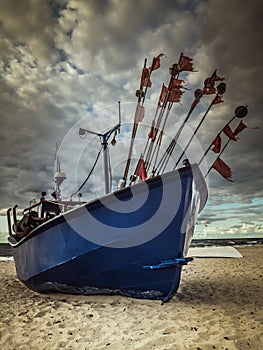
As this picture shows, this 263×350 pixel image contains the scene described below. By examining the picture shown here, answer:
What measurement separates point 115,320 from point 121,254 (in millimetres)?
1085

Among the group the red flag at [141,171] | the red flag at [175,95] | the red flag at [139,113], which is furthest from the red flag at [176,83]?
the red flag at [141,171]

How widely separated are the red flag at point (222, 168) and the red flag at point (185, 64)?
213 centimetres

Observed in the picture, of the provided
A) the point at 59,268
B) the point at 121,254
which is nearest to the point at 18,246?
the point at 59,268

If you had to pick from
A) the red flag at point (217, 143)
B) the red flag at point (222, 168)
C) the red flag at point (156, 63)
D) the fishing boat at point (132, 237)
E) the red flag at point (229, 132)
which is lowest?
the fishing boat at point (132, 237)

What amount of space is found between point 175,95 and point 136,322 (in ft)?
15.6

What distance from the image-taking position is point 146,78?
7340 mm

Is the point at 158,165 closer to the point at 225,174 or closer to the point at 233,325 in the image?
the point at 225,174

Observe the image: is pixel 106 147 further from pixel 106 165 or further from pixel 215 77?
pixel 215 77

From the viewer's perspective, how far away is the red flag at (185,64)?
6062 mm

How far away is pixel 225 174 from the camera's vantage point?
534cm

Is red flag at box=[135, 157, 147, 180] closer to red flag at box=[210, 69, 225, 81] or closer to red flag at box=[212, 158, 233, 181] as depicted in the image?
red flag at box=[212, 158, 233, 181]

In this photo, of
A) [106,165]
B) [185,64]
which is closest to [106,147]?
[106,165]

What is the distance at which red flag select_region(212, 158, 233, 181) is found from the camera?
5.34m

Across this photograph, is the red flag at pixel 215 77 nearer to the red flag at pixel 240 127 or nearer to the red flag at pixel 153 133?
the red flag at pixel 240 127
